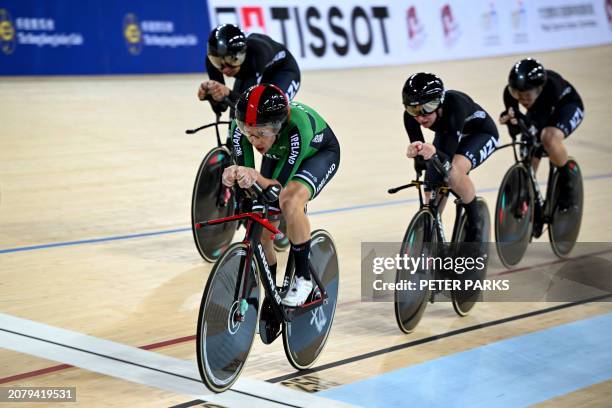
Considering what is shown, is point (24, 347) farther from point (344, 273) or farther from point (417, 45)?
point (417, 45)

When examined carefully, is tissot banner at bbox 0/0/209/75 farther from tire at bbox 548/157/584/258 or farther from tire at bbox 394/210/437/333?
tire at bbox 394/210/437/333

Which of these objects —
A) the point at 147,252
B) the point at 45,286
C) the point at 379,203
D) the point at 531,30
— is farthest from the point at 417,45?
the point at 45,286

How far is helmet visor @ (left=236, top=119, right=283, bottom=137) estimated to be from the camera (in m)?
3.57

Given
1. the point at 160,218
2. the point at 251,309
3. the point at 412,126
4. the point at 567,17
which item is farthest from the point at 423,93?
the point at 567,17

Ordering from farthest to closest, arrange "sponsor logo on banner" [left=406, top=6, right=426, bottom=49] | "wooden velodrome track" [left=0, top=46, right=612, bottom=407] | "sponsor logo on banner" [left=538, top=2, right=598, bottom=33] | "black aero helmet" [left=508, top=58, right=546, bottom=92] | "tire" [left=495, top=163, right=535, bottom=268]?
"sponsor logo on banner" [left=538, top=2, right=598, bottom=33] → "sponsor logo on banner" [left=406, top=6, right=426, bottom=49] → "tire" [left=495, top=163, right=535, bottom=268] → "black aero helmet" [left=508, top=58, right=546, bottom=92] → "wooden velodrome track" [left=0, top=46, right=612, bottom=407]

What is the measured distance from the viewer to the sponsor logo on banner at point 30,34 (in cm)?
1044

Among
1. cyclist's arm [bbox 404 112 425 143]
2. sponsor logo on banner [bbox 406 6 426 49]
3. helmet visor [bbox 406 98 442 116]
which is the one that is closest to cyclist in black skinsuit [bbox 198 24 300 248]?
cyclist's arm [bbox 404 112 425 143]

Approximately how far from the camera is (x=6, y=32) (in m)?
10.4

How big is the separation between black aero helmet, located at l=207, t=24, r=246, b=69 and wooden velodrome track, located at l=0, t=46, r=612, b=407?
1.28m

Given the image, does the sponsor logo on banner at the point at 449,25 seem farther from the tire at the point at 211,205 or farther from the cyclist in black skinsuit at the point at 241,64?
the tire at the point at 211,205

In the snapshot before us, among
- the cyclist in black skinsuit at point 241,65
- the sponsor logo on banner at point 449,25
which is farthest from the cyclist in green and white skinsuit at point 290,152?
the sponsor logo on banner at point 449,25

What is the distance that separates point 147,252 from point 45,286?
3.13ft

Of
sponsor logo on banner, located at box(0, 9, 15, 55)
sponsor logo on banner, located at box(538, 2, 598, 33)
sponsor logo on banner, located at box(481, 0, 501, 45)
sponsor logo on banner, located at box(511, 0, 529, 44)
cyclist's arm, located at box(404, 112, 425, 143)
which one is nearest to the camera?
cyclist's arm, located at box(404, 112, 425, 143)

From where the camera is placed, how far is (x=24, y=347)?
4.15 meters
